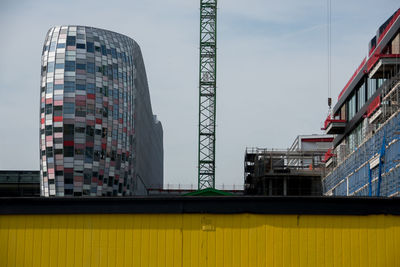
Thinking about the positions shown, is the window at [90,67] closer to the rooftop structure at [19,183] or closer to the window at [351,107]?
the rooftop structure at [19,183]

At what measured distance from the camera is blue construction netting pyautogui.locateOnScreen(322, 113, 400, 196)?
50281 millimetres

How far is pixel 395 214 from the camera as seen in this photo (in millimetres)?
17859

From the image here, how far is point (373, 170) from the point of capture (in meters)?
60.6

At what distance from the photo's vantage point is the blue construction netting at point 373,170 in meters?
50.3

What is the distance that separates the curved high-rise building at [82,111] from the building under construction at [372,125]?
62.7 meters

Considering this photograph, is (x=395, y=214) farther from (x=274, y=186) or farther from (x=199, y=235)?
(x=274, y=186)

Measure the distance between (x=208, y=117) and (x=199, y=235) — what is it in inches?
4499

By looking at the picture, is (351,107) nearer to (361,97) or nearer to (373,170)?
(361,97)

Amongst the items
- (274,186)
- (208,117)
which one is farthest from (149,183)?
(274,186)

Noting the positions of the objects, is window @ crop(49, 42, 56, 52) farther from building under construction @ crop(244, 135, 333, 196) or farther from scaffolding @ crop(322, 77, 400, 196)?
scaffolding @ crop(322, 77, 400, 196)

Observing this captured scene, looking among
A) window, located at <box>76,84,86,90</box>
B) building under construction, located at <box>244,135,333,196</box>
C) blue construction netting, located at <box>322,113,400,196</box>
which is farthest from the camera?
window, located at <box>76,84,86,90</box>

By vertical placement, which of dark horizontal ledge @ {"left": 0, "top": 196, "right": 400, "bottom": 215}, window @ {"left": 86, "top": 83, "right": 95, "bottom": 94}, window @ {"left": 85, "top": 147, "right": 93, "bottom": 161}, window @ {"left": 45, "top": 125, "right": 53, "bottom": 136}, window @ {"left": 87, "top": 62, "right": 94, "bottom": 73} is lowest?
dark horizontal ledge @ {"left": 0, "top": 196, "right": 400, "bottom": 215}

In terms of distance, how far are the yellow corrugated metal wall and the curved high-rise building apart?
120383 mm

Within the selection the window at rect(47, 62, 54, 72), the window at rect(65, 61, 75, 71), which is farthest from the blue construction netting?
the window at rect(47, 62, 54, 72)
